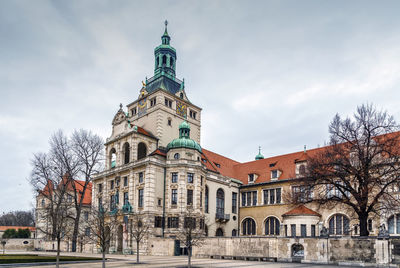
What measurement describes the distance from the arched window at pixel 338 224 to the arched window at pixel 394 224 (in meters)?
4.61

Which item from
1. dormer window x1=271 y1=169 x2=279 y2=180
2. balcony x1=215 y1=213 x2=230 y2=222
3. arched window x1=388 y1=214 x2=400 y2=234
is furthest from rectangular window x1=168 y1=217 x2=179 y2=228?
arched window x1=388 y1=214 x2=400 y2=234

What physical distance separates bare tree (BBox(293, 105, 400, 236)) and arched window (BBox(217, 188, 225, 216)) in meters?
20.6

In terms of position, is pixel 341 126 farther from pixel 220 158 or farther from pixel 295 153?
pixel 220 158

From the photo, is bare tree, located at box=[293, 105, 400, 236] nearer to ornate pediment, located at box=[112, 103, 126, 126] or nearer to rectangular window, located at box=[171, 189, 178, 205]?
rectangular window, located at box=[171, 189, 178, 205]

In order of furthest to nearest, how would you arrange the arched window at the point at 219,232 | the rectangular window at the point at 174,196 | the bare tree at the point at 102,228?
the arched window at the point at 219,232
the rectangular window at the point at 174,196
the bare tree at the point at 102,228

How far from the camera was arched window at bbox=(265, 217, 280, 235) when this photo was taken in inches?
1960

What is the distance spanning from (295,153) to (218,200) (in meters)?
13.4

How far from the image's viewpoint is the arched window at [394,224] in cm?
4021

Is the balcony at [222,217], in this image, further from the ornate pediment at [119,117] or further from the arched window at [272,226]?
the ornate pediment at [119,117]

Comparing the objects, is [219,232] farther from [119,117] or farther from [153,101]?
[119,117]

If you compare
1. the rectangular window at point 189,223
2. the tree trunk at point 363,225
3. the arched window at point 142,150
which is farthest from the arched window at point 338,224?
the arched window at point 142,150

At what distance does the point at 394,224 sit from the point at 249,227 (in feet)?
63.0

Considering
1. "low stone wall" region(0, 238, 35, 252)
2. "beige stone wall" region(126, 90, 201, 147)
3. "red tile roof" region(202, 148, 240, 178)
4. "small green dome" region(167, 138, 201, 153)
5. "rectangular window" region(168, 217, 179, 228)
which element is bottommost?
"low stone wall" region(0, 238, 35, 252)

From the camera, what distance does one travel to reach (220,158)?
2367 inches
